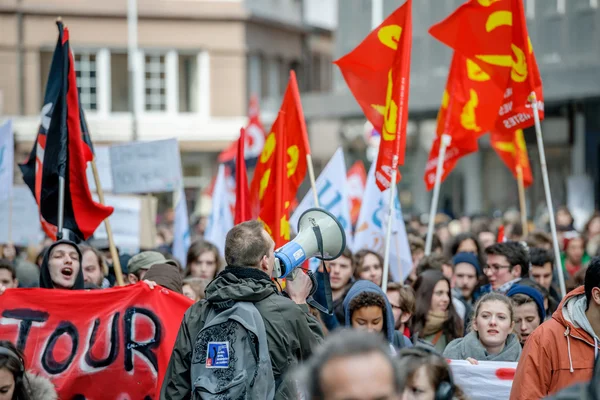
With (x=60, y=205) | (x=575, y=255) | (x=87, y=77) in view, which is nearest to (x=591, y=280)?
(x=60, y=205)

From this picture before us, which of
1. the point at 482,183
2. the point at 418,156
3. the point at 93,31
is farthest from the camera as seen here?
the point at 93,31

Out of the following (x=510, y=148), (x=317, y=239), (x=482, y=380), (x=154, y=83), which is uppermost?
(x=154, y=83)

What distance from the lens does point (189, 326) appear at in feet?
16.3

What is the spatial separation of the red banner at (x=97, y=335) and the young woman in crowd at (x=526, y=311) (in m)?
2.13

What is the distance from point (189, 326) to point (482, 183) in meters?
24.3

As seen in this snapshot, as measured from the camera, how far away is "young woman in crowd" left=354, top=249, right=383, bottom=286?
8.52 meters

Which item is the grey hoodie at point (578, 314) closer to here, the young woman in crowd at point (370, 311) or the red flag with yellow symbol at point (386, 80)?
the young woman in crowd at point (370, 311)

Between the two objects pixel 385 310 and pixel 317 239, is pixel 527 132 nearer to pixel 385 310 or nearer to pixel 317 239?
pixel 385 310

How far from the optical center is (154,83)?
35.2 meters

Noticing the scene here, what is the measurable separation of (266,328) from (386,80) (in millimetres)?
3958

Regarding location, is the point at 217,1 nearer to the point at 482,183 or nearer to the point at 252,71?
the point at 252,71

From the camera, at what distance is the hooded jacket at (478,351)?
5.97 m

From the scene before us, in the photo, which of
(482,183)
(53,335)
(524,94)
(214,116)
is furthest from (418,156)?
(53,335)

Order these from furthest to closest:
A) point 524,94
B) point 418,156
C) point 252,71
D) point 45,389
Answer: point 252,71 < point 418,156 < point 524,94 < point 45,389
